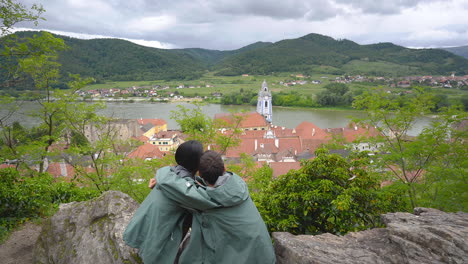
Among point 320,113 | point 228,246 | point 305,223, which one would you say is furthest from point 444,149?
point 320,113

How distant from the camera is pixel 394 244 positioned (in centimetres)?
255

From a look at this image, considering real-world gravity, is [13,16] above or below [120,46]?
below

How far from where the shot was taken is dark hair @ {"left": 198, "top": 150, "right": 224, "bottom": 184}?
2.36 m

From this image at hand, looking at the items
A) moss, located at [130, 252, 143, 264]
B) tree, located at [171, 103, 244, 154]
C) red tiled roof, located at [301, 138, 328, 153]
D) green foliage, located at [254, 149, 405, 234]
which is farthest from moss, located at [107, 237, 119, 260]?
red tiled roof, located at [301, 138, 328, 153]

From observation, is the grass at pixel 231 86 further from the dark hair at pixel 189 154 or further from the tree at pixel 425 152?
the dark hair at pixel 189 154

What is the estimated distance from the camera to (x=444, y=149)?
613 centimetres

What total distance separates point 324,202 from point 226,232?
2002 millimetres

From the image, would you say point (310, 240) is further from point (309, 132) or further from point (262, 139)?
point (309, 132)

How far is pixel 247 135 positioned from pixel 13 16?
29849 mm

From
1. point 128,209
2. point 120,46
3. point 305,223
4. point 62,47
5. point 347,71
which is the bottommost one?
point 305,223

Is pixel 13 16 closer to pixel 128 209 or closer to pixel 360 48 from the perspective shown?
pixel 128 209

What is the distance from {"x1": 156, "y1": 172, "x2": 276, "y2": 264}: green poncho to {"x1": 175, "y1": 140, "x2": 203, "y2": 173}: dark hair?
0.31 m

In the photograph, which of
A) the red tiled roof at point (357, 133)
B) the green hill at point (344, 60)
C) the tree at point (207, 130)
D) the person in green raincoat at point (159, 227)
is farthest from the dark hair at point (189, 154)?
the green hill at point (344, 60)

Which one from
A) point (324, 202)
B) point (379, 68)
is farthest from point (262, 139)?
point (379, 68)
